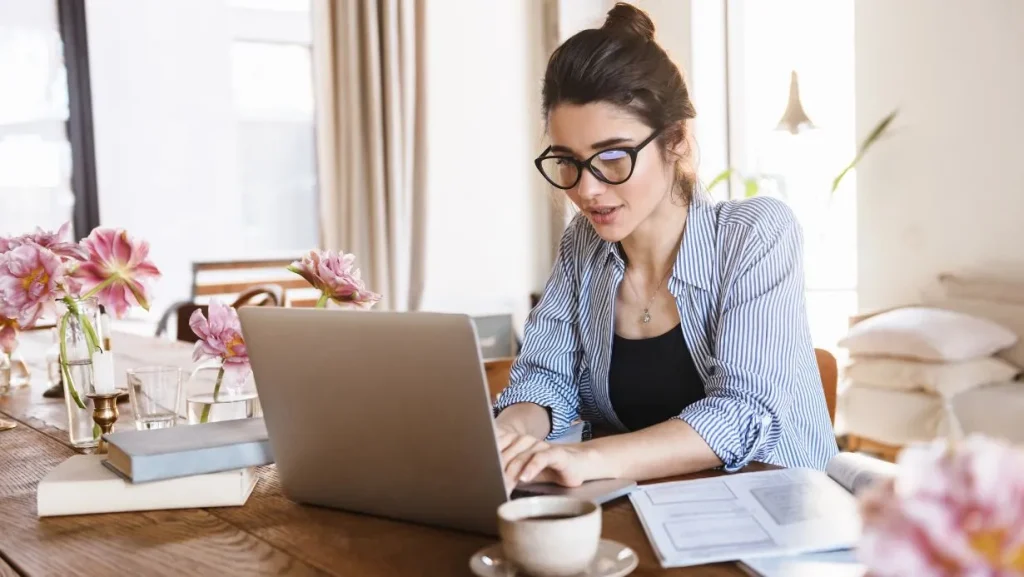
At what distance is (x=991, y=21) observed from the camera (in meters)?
3.26

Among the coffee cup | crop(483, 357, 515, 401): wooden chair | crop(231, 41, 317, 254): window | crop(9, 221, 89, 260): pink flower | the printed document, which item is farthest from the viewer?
crop(231, 41, 317, 254): window

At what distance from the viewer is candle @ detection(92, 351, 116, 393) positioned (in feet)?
4.55

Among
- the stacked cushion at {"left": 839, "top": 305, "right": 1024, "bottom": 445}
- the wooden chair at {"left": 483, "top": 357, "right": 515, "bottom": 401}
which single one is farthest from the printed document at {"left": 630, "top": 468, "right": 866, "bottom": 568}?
the stacked cushion at {"left": 839, "top": 305, "right": 1024, "bottom": 445}

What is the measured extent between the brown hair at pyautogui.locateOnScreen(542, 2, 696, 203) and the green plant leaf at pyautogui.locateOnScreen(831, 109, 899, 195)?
229 cm

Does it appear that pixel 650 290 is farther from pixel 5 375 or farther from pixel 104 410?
pixel 5 375

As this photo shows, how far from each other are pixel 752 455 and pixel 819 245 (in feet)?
9.98

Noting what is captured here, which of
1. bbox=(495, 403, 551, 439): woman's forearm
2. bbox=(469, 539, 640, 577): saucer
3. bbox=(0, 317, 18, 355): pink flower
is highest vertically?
bbox=(0, 317, 18, 355): pink flower

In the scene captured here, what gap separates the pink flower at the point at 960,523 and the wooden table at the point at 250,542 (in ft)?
1.35

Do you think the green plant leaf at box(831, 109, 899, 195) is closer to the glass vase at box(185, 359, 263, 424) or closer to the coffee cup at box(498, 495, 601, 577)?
the glass vase at box(185, 359, 263, 424)

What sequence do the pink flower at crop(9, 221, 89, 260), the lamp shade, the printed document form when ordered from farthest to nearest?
the lamp shade < the pink flower at crop(9, 221, 89, 260) < the printed document

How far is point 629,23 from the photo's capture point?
1.55 m

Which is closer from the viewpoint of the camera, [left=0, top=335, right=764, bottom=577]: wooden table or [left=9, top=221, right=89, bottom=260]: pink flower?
[left=0, top=335, right=764, bottom=577]: wooden table

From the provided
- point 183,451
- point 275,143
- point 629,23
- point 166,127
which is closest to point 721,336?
point 629,23

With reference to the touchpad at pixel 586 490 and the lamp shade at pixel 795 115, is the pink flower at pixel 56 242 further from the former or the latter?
the lamp shade at pixel 795 115
